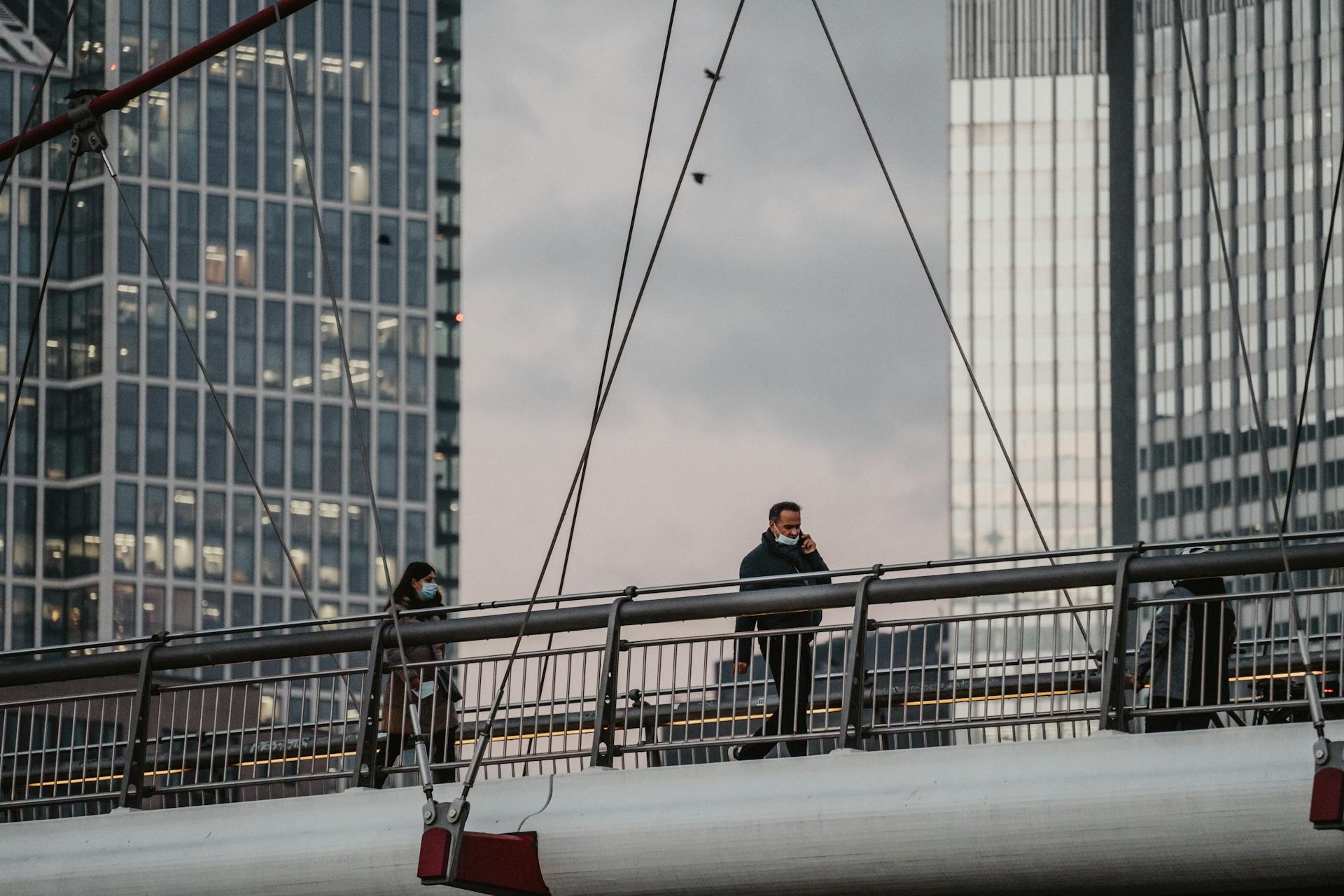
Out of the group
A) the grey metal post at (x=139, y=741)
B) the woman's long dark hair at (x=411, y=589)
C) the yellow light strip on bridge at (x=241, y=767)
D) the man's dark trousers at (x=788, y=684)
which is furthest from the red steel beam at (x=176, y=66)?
the man's dark trousers at (x=788, y=684)

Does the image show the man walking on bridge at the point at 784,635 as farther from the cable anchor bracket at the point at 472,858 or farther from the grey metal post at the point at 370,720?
the grey metal post at the point at 370,720

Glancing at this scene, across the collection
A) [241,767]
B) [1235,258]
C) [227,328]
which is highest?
[1235,258]

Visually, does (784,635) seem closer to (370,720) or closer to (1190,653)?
(1190,653)

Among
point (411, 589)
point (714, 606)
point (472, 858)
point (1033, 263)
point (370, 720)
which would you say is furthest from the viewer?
point (1033, 263)

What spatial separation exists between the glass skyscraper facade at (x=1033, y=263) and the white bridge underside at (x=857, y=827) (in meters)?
129

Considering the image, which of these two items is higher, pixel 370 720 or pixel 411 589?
pixel 411 589

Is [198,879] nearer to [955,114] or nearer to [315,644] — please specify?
[315,644]

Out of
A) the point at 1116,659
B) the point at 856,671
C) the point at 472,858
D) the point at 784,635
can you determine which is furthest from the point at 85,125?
the point at 1116,659

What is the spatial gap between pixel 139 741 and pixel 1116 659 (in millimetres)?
6389

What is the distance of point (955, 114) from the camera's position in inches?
5758

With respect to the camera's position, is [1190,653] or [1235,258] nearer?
[1190,653]

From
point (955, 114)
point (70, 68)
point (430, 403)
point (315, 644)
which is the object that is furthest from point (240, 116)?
point (315, 644)

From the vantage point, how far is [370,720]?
14578mm

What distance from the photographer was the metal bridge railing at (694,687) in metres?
12.6
